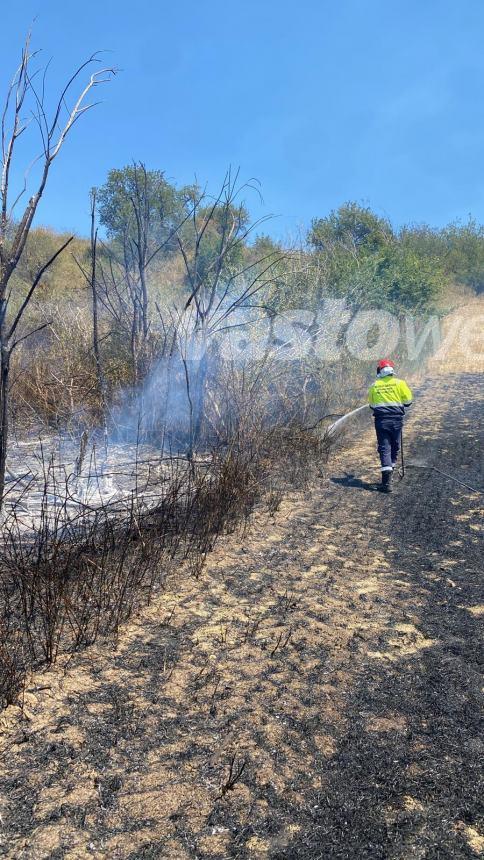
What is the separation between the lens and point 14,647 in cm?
357

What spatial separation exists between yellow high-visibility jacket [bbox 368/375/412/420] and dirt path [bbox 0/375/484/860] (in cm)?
298

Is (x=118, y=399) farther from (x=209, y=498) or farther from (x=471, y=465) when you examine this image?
(x=471, y=465)

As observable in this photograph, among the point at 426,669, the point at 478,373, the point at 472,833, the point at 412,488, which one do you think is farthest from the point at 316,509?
the point at 478,373

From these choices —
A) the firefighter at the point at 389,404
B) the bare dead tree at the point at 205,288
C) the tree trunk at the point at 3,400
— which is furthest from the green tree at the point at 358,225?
the tree trunk at the point at 3,400

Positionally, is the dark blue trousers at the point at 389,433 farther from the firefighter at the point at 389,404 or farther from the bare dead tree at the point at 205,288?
the bare dead tree at the point at 205,288

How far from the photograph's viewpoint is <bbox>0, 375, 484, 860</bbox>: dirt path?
8.02 feet

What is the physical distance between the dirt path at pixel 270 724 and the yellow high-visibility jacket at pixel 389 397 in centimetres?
298

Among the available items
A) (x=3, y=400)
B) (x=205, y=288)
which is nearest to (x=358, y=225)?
(x=205, y=288)

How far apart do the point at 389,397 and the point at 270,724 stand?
5680mm

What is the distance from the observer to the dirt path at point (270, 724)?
96.2 inches

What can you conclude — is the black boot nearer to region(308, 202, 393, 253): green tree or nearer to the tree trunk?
the tree trunk

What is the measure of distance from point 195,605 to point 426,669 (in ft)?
5.44

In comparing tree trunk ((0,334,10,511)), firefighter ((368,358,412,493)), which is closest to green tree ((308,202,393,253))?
firefighter ((368,358,412,493))

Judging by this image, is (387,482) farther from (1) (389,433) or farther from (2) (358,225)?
(2) (358,225)
